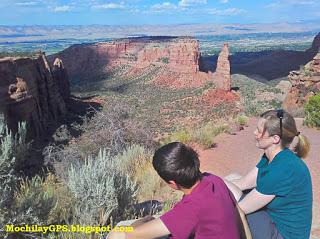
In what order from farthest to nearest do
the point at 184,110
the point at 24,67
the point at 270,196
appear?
the point at 184,110 → the point at 24,67 → the point at 270,196

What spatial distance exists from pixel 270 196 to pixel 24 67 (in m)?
29.0

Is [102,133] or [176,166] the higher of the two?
[176,166]

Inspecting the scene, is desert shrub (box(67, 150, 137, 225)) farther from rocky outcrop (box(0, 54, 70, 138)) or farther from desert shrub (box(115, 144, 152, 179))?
rocky outcrop (box(0, 54, 70, 138))

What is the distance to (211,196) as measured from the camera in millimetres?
3242

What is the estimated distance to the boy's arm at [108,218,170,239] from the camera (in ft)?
10.3

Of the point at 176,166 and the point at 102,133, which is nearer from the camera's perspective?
the point at 176,166

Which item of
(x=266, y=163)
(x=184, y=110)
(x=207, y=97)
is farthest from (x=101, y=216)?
(x=207, y=97)

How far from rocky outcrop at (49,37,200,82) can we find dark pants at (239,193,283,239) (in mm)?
61742

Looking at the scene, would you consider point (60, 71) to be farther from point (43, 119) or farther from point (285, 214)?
point (285, 214)

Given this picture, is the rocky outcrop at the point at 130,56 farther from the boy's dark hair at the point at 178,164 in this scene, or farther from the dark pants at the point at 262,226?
the boy's dark hair at the point at 178,164

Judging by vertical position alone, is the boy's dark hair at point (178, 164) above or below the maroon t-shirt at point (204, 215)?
above

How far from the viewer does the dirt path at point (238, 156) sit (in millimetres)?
8865

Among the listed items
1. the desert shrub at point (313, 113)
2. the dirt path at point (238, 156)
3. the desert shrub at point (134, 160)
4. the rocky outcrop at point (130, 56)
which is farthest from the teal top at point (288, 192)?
the rocky outcrop at point (130, 56)

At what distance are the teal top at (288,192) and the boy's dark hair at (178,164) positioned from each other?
0.83m
